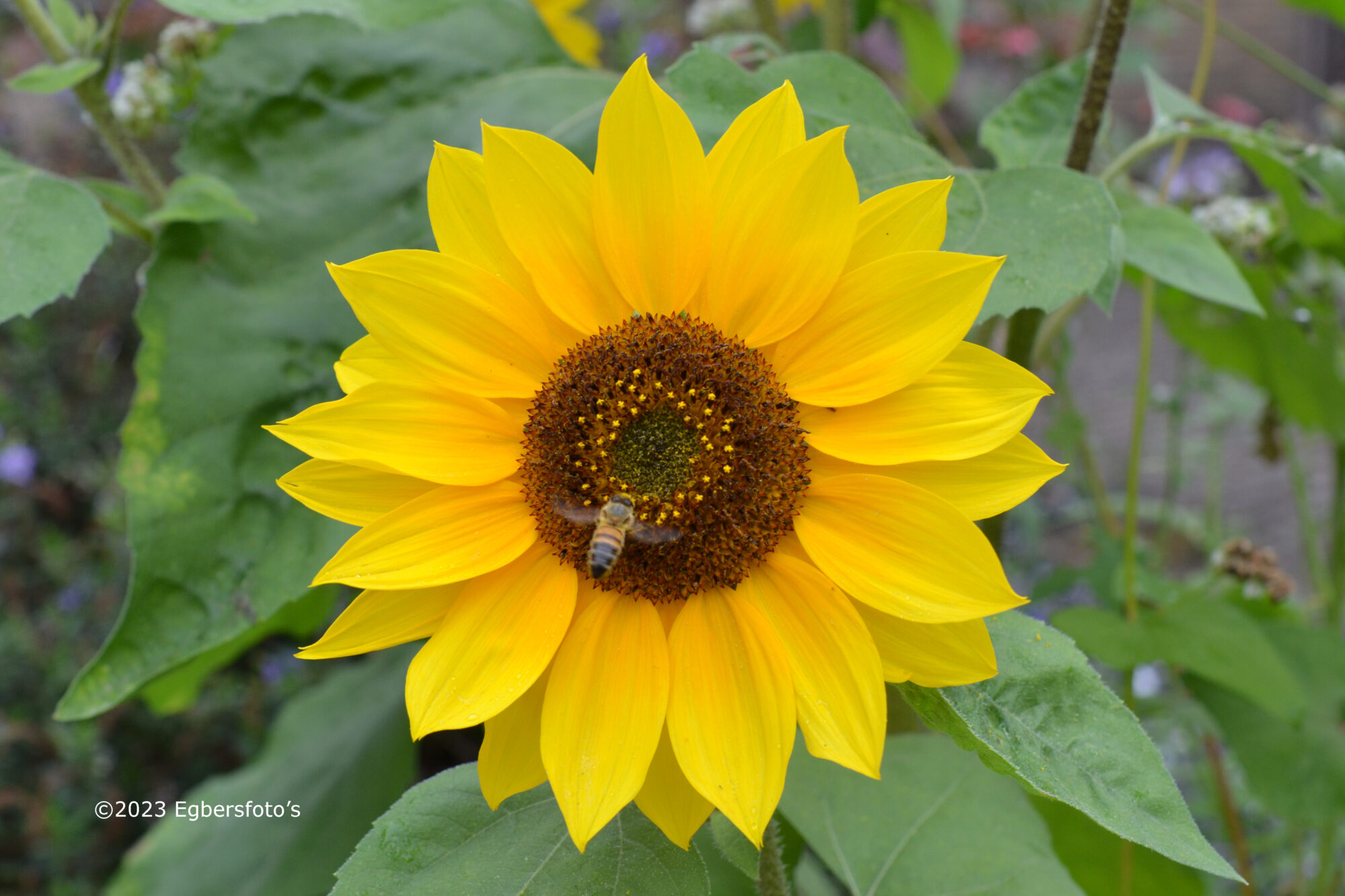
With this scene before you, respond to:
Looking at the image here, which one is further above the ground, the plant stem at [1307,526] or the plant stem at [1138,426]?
the plant stem at [1138,426]

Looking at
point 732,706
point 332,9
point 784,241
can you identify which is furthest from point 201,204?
point 732,706

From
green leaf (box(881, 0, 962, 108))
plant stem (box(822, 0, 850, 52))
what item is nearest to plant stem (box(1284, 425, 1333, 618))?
green leaf (box(881, 0, 962, 108))

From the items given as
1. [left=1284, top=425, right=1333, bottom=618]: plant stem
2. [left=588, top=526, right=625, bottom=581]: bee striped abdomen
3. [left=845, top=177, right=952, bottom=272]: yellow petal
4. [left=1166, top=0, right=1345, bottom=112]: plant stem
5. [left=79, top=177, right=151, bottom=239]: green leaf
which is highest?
[left=79, top=177, right=151, bottom=239]: green leaf

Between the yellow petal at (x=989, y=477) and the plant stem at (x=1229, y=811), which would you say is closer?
the yellow petal at (x=989, y=477)

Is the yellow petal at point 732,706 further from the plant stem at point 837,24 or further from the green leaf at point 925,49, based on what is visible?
the green leaf at point 925,49

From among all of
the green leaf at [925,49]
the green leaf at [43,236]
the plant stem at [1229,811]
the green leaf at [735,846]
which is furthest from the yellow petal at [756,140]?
the plant stem at [1229,811]

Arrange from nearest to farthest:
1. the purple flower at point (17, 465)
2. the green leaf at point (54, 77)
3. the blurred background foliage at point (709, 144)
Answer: the blurred background foliage at point (709, 144) → the green leaf at point (54, 77) → the purple flower at point (17, 465)

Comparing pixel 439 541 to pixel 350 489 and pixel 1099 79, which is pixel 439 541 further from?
pixel 1099 79

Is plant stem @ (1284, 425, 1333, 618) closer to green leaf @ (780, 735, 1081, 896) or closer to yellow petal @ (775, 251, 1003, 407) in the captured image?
green leaf @ (780, 735, 1081, 896)
